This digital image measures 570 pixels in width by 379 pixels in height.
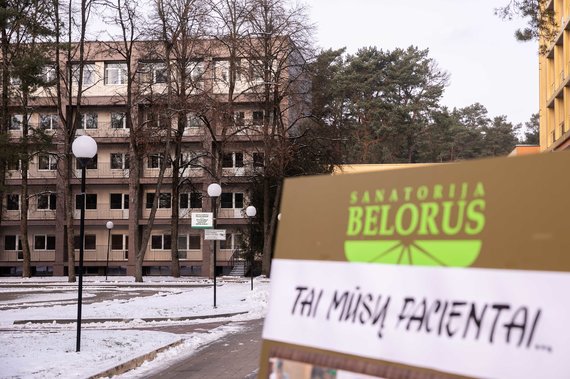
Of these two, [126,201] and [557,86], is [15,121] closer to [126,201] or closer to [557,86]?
[126,201]

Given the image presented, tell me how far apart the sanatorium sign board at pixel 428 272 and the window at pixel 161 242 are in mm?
51844

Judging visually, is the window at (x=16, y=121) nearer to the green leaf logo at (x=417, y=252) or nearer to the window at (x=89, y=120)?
the window at (x=89, y=120)

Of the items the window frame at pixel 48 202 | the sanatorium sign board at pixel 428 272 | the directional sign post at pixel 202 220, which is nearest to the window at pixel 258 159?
the window frame at pixel 48 202

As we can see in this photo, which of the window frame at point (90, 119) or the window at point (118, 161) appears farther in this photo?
the window frame at point (90, 119)

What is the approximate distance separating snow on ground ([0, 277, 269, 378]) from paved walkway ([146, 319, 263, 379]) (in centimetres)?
41

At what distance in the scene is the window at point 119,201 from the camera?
53.4 metres

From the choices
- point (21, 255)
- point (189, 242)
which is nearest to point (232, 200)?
point (189, 242)

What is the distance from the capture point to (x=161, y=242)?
2109 inches

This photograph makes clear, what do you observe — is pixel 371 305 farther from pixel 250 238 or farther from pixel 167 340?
pixel 250 238

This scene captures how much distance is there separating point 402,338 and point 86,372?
338 inches

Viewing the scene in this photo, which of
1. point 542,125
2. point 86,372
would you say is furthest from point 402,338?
point 542,125

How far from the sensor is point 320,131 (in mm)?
40125

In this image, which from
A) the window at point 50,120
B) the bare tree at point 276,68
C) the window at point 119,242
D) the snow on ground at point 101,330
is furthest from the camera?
the window at point 119,242

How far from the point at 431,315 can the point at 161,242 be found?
52.6m
